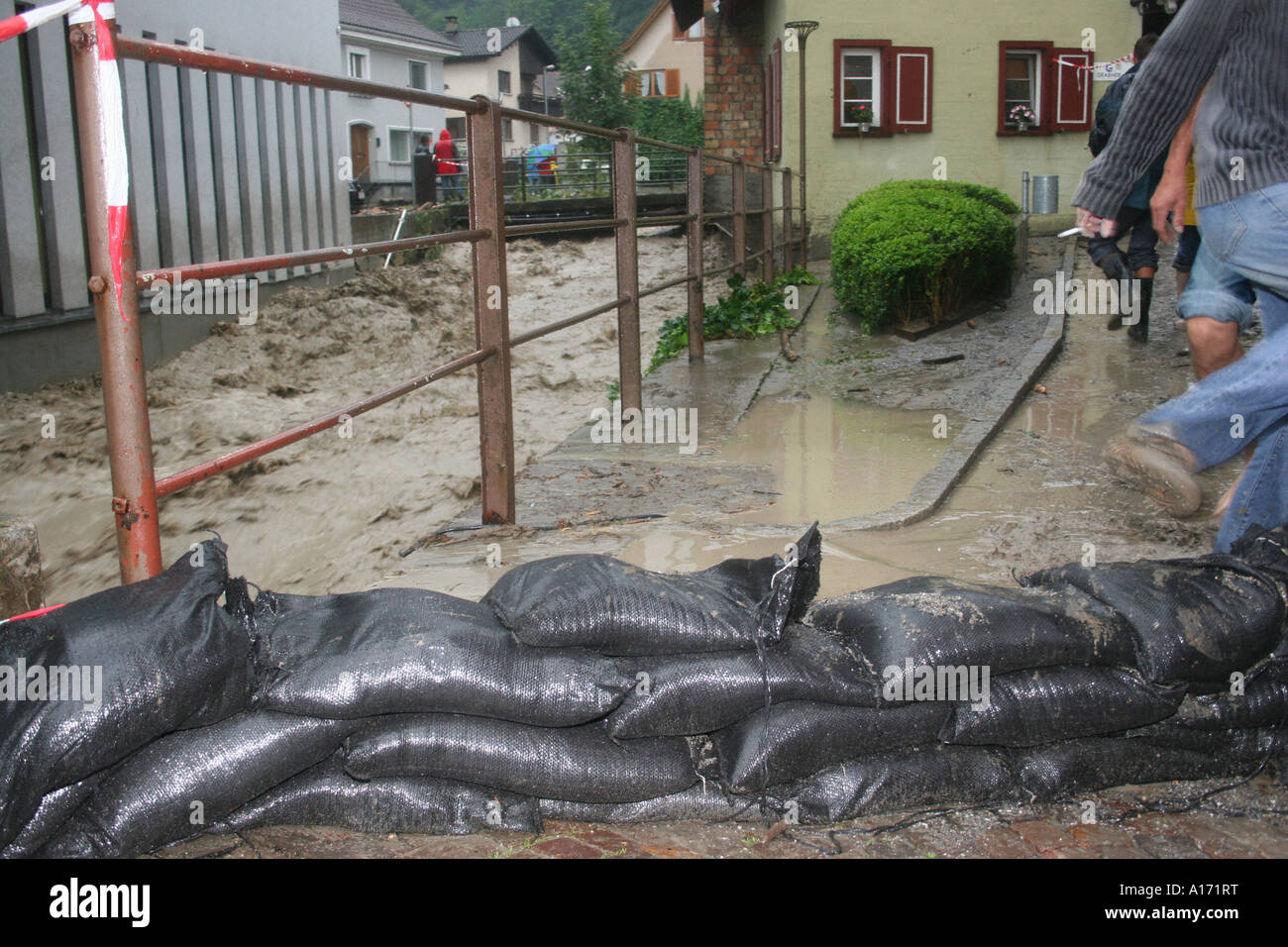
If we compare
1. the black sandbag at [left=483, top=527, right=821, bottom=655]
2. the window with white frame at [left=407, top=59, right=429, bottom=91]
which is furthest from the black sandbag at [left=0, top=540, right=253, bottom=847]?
the window with white frame at [left=407, top=59, right=429, bottom=91]

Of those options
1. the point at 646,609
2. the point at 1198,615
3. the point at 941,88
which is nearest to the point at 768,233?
the point at 941,88

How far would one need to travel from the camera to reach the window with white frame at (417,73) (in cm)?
4112

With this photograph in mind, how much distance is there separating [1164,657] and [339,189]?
→ 12.4 m

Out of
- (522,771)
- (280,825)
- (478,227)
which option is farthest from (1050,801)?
(478,227)

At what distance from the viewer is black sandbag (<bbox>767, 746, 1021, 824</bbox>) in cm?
208

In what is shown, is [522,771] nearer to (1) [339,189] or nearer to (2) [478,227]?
(2) [478,227]

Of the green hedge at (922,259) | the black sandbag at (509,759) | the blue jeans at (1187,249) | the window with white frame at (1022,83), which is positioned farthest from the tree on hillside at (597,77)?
the black sandbag at (509,759)

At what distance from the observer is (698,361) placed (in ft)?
25.4

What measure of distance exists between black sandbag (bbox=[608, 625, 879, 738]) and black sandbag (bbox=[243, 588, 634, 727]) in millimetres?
47

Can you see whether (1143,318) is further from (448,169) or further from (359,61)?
(359,61)

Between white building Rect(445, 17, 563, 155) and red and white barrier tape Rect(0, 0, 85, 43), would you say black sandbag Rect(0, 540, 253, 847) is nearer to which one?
red and white barrier tape Rect(0, 0, 85, 43)

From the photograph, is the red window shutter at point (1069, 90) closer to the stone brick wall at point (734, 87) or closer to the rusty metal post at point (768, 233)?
the stone brick wall at point (734, 87)

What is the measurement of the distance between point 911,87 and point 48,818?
48.6 ft

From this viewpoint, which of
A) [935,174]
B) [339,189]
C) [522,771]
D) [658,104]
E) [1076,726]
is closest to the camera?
[522,771]
